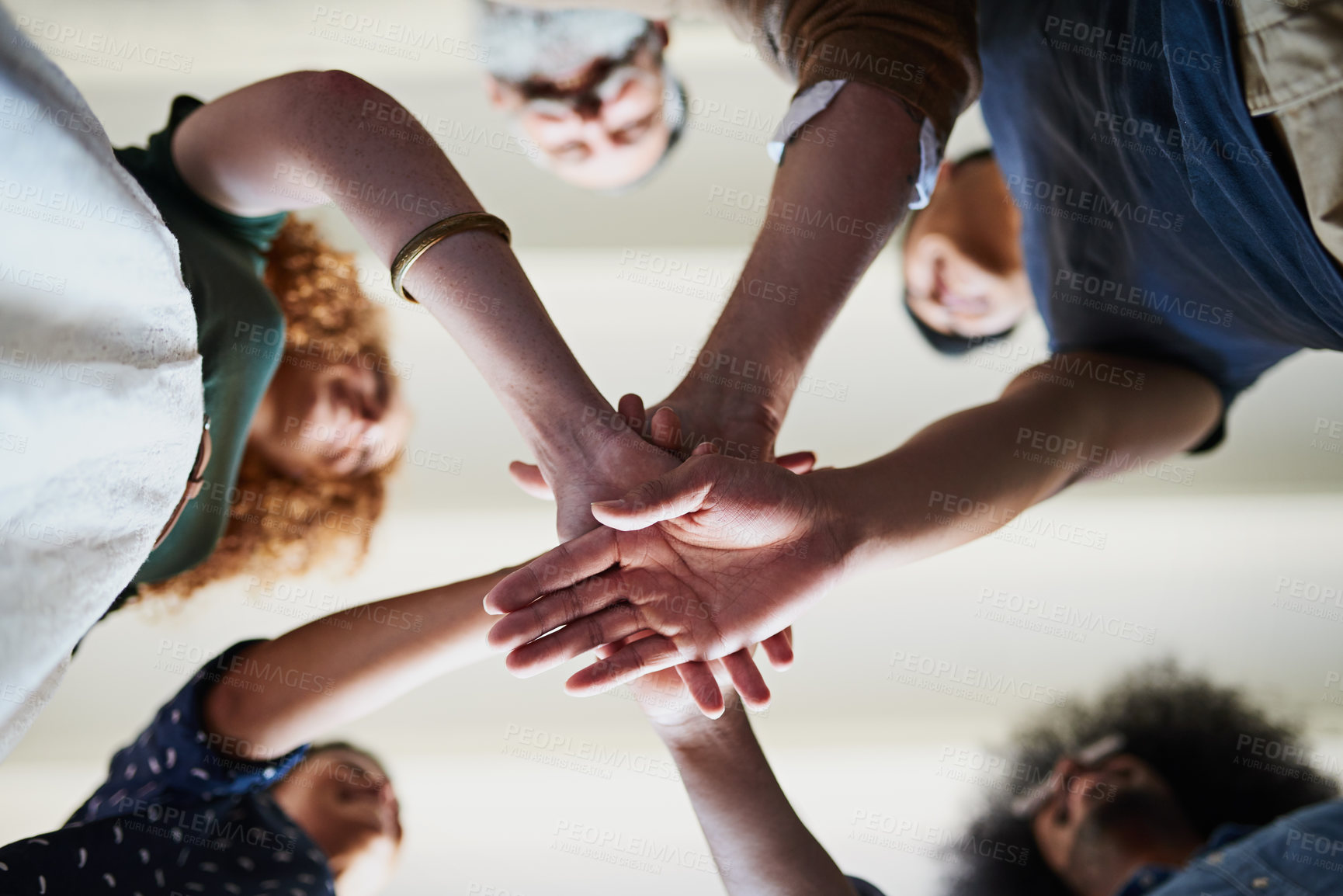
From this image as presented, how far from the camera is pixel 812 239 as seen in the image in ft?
2.91

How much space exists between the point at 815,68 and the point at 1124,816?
1229mm

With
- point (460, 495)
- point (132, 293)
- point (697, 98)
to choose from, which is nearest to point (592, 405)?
point (132, 293)

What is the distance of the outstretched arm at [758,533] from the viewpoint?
74cm

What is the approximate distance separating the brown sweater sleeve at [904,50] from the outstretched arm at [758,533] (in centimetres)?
35

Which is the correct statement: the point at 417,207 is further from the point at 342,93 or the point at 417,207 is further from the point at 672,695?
the point at 672,695

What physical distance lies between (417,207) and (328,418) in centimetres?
82

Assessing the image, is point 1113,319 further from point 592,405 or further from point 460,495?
point 460,495

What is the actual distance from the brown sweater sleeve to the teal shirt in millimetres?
691

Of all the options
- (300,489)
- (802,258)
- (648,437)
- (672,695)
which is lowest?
(672,695)

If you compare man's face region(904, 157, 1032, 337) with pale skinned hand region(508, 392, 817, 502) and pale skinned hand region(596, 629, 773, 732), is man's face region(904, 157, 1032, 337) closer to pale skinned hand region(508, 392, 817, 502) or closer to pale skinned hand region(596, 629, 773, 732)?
pale skinned hand region(508, 392, 817, 502)

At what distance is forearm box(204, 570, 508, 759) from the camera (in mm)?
931

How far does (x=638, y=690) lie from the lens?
33.6 inches

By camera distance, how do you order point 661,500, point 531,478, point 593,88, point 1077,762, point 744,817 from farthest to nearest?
point 593,88, point 1077,762, point 531,478, point 744,817, point 661,500

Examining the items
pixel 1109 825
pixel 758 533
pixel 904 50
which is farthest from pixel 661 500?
pixel 1109 825
